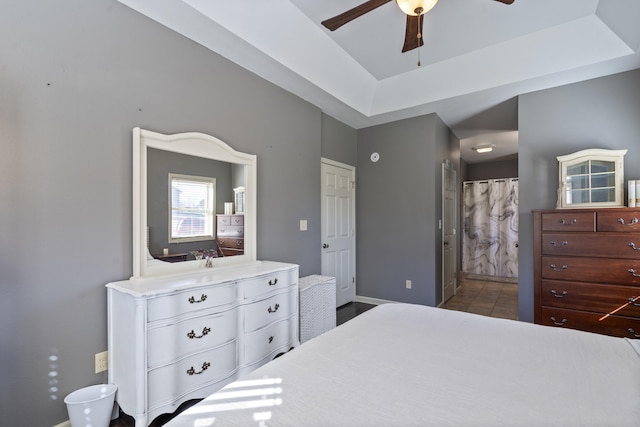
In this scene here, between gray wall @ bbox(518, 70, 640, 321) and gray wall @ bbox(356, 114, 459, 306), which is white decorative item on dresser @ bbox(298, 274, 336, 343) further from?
gray wall @ bbox(518, 70, 640, 321)

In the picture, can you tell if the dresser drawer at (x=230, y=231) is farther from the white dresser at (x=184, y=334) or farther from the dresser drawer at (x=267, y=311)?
the dresser drawer at (x=267, y=311)

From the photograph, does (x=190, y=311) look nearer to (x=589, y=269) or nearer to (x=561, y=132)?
(x=589, y=269)

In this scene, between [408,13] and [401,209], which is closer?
[408,13]

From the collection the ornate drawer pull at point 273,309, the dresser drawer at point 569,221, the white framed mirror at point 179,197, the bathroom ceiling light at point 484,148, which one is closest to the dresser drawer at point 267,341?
the ornate drawer pull at point 273,309

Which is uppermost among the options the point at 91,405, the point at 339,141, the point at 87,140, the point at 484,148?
the point at 484,148

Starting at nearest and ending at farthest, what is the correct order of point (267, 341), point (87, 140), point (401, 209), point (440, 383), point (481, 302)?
point (440, 383)
point (87, 140)
point (267, 341)
point (401, 209)
point (481, 302)

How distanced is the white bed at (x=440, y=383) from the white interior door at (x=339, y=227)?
2.58 meters

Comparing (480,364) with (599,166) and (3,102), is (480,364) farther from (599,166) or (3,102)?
(599,166)

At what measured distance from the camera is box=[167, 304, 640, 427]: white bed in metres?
0.82

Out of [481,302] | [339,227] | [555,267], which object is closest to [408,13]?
[555,267]

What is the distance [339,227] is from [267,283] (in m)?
2.04

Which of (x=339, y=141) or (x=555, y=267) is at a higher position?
(x=339, y=141)

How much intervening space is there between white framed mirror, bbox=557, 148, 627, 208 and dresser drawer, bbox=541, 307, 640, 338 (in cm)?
98

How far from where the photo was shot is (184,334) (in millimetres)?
1816
